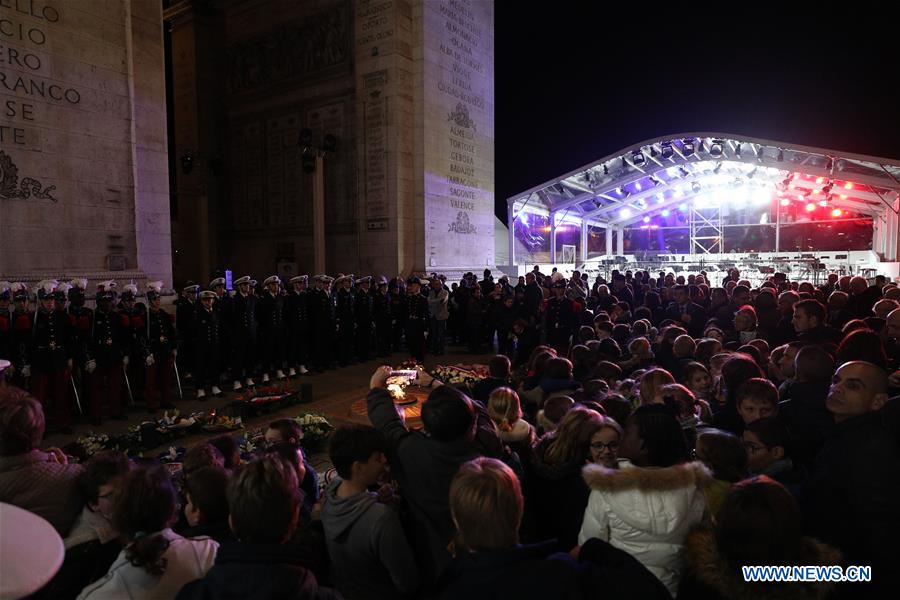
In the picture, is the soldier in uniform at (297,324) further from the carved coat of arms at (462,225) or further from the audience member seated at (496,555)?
the audience member seated at (496,555)

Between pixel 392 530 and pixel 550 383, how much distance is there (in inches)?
119

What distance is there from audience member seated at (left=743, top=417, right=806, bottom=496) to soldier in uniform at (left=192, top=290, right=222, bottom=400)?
28.7 ft

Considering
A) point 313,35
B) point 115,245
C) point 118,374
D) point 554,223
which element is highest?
point 313,35

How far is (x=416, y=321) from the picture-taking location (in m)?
11.9

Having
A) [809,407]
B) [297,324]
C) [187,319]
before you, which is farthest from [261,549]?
[297,324]

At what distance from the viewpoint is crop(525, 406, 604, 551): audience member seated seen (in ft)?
10.0

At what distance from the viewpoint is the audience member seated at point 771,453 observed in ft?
9.64

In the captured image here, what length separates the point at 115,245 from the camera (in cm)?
1024

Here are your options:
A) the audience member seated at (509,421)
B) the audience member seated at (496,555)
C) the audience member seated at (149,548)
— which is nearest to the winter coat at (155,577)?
the audience member seated at (149,548)

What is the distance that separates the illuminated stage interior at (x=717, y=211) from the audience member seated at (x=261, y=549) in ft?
80.8

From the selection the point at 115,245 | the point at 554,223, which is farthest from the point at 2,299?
the point at 554,223

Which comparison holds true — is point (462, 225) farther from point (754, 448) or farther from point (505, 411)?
point (754, 448)

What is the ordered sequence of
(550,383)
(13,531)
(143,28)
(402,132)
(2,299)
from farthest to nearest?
(402,132)
(143,28)
(2,299)
(550,383)
(13,531)

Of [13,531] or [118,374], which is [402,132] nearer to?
[118,374]
